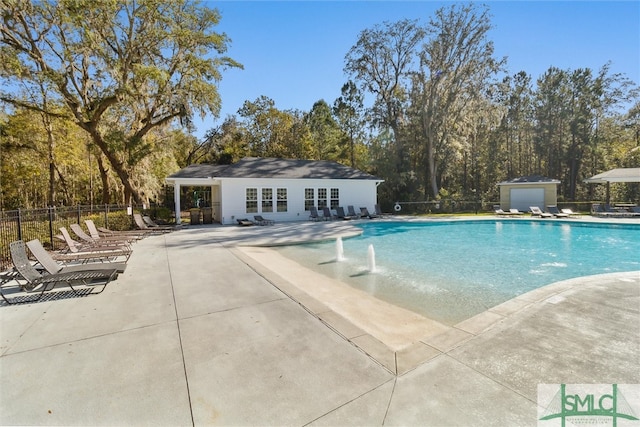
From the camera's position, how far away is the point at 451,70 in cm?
2503

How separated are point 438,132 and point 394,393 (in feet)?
92.6

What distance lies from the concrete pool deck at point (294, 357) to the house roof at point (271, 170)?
13577 mm

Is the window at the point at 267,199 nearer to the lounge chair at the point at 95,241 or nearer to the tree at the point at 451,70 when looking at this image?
the lounge chair at the point at 95,241

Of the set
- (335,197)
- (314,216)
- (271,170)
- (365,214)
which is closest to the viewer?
(314,216)

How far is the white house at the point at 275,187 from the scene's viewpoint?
17906 millimetres

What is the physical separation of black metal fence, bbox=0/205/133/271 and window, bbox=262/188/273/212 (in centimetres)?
719

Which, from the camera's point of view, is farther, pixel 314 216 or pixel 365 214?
pixel 365 214

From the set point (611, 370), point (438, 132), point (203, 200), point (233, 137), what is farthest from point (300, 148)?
point (611, 370)

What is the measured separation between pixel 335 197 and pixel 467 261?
12.8 meters

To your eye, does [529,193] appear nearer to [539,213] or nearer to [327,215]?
[539,213]

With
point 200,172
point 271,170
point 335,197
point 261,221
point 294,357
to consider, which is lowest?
point 294,357

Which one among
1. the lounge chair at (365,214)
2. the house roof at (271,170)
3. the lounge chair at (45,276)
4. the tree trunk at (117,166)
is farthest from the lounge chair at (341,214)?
the lounge chair at (45,276)

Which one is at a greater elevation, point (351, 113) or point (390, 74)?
point (390, 74)

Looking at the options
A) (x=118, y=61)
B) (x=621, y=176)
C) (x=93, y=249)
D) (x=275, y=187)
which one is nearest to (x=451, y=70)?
(x=621, y=176)
